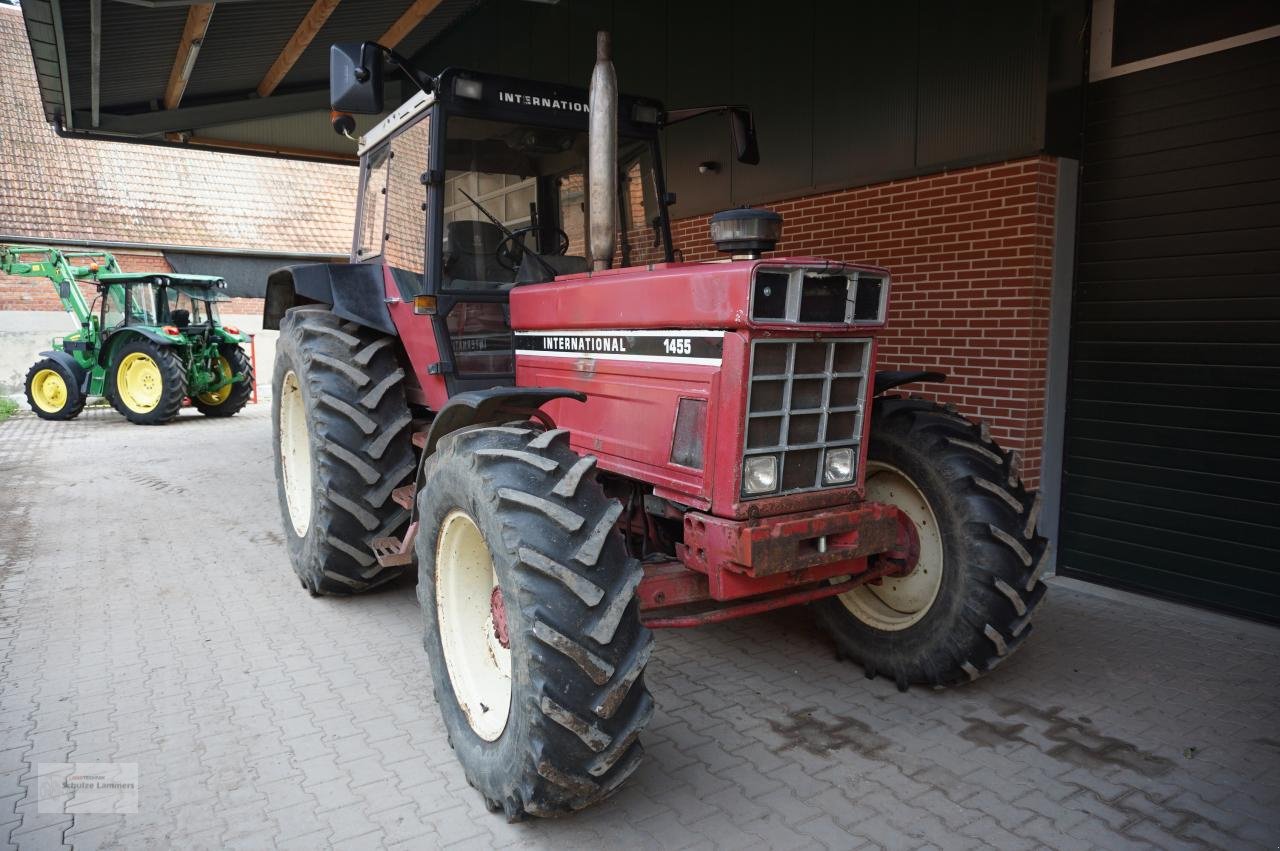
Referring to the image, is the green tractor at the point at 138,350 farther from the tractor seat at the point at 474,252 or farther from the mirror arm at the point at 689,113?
the mirror arm at the point at 689,113

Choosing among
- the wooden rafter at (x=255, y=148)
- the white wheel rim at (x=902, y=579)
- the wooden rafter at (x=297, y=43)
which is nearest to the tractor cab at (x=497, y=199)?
the white wheel rim at (x=902, y=579)

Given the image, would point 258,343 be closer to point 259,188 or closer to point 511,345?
point 259,188

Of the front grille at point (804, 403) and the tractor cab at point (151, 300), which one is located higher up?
the tractor cab at point (151, 300)

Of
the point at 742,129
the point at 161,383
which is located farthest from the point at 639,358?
the point at 161,383

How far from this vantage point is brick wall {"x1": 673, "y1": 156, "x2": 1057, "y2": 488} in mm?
4930

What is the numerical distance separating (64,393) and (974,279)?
541 inches

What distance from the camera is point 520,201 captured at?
396 centimetres

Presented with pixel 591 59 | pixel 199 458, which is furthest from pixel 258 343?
pixel 591 59

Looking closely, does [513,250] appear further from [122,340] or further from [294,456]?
[122,340]

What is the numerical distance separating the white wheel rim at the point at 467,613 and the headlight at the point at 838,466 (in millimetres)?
1246

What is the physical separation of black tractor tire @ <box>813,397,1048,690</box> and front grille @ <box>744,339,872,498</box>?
49cm

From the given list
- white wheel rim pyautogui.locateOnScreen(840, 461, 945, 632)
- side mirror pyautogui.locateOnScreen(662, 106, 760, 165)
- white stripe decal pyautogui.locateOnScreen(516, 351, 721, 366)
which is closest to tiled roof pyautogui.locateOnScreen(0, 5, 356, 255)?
side mirror pyautogui.locateOnScreen(662, 106, 760, 165)

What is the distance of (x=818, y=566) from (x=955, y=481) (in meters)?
0.72

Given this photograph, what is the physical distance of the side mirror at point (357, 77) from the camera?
3.21 meters
